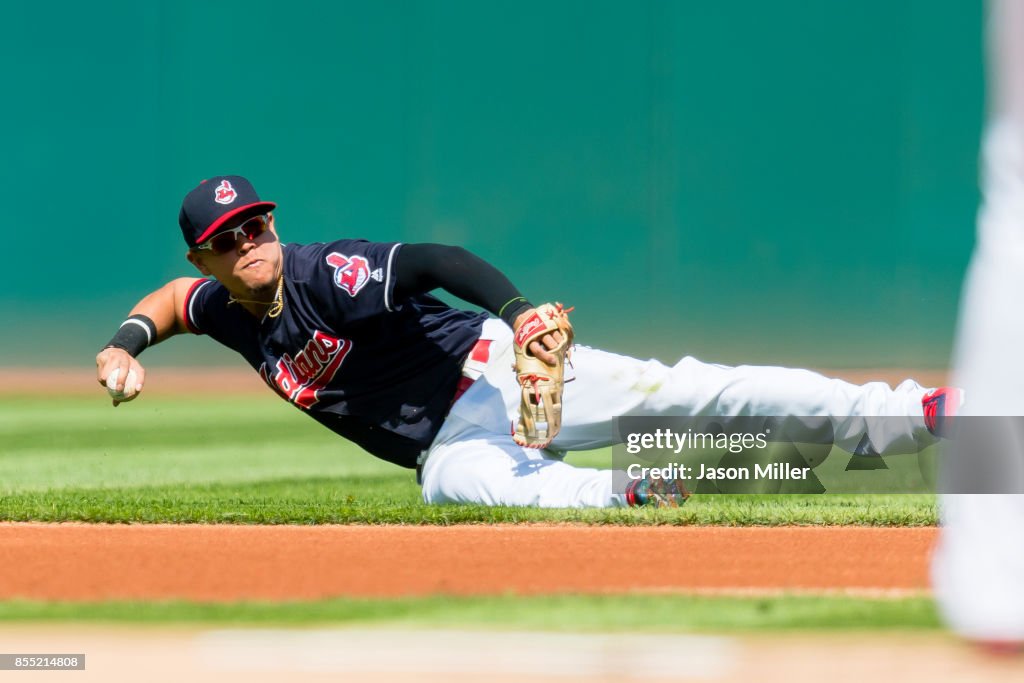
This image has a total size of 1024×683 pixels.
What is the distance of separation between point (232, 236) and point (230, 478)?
2034 mm

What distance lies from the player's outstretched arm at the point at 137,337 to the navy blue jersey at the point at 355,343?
61mm

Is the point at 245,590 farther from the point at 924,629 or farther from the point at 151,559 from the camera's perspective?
the point at 924,629

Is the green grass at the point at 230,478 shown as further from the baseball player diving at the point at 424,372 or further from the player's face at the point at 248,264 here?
the player's face at the point at 248,264

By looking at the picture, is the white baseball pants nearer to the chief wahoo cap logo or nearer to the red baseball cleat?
the red baseball cleat

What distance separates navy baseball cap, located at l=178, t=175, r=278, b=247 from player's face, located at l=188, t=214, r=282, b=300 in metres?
0.07

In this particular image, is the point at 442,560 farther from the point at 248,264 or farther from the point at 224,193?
the point at 224,193

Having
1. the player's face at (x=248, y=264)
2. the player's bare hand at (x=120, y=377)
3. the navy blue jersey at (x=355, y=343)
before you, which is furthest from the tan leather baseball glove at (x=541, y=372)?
the player's bare hand at (x=120, y=377)

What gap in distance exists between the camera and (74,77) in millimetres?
7801

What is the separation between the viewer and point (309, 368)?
4.07 m

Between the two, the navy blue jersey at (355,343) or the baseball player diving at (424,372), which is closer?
the baseball player diving at (424,372)

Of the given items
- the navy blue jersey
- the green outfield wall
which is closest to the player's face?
the navy blue jersey

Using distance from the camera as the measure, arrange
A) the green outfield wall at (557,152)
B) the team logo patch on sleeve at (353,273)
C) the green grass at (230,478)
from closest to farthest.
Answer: the green grass at (230,478) < the team logo patch on sleeve at (353,273) < the green outfield wall at (557,152)

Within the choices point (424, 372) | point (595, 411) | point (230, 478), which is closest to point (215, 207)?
point (424, 372)

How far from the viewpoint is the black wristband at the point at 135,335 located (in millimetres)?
3854
